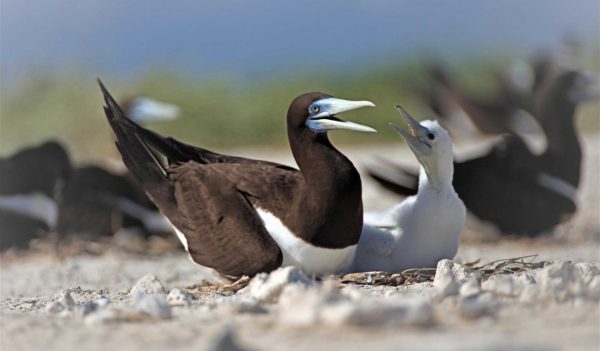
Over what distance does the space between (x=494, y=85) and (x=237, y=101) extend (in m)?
4.35

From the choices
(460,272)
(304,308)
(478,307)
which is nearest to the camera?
(304,308)

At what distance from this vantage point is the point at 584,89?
11062mm

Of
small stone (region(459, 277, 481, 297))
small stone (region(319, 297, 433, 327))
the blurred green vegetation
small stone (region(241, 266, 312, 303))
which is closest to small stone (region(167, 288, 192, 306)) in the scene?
small stone (region(241, 266, 312, 303))

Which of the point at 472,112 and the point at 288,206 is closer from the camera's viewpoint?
the point at 288,206

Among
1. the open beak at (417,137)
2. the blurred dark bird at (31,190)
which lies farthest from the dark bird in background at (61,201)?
the open beak at (417,137)

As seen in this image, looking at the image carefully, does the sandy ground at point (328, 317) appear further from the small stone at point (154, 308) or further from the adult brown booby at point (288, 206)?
Answer: the adult brown booby at point (288, 206)

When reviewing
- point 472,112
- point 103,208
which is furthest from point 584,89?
point 103,208

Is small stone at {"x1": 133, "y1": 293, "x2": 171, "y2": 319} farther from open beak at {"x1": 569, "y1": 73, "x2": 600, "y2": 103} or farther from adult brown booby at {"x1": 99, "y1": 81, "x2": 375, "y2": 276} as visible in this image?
open beak at {"x1": 569, "y1": 73, "x2": 600, "y2": 103}

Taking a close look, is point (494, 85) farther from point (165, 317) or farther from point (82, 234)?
point (165, 317)

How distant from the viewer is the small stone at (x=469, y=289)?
170 inches

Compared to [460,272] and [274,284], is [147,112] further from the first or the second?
[274,284]

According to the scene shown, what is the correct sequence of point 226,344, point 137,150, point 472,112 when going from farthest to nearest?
point 472,112
point 137,150
point 226,344

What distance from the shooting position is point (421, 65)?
18406 mm

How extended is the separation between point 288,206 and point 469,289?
4.95 feet
